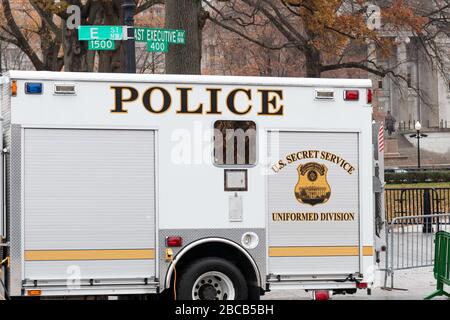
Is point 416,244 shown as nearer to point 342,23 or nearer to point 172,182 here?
point 172,182

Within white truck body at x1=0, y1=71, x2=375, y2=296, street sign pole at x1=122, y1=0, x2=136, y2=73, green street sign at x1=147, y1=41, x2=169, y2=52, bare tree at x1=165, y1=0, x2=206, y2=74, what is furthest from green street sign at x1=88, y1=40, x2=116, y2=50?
white truck body at x1=0, y1=71, x2=375, y2=296

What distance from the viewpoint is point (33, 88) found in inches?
440

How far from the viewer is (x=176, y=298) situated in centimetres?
1148

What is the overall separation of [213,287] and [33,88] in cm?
295

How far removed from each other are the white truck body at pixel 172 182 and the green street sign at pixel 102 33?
6.27 meters

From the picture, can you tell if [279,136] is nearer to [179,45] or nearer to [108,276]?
[108,276]

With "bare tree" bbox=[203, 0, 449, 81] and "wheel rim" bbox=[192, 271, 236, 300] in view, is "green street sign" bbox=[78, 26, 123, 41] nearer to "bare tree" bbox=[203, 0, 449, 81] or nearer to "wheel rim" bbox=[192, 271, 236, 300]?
"wheel rim" bbox=[192, 271, 236, 300]

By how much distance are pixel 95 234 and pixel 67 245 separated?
12.6 inches

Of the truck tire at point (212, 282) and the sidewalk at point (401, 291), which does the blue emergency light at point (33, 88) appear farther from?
the sidewalk at point (401, 291)

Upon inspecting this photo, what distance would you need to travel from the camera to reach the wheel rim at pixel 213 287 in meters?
11.6

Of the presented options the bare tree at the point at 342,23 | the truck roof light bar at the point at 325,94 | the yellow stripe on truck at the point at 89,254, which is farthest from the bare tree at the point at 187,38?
the yellow stripe on truck at the point at 89,254

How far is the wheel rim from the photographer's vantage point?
11.6m

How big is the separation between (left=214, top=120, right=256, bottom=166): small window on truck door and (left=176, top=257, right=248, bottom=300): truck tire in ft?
3.67
